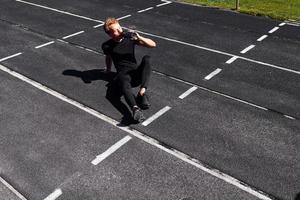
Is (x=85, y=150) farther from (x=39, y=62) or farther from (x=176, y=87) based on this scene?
(x=39, y=62)

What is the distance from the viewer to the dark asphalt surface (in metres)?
6.90

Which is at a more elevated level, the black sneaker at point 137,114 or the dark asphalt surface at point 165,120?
the black sneaker at point 137,114

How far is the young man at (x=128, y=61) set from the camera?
8.84m

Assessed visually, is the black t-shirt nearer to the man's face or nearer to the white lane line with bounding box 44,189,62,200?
the man's face

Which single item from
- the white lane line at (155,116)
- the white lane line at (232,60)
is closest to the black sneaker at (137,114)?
the white lane line at (155,116)

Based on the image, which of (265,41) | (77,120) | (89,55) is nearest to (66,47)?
(89,55)

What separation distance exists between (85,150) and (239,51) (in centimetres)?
659

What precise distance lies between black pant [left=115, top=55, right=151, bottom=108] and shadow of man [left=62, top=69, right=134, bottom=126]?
374mm

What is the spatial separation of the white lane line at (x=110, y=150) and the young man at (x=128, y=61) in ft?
3.11

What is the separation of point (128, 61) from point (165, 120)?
1814 millimetres

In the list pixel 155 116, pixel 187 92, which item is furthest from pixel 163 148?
pixel 187 92

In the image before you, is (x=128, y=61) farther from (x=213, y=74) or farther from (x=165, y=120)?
(x=213, y=74)

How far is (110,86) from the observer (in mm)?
10195

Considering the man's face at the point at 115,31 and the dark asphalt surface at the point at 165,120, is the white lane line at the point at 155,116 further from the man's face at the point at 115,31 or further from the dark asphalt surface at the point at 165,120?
the man's face at the point at 115,31
